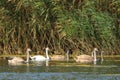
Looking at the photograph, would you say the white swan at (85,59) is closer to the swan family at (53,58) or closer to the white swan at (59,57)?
the swan family at (53,58)

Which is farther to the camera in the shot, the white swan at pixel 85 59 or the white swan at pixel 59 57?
the white swan at pixel 59 57

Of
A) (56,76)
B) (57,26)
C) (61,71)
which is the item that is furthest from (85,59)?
(56,76)

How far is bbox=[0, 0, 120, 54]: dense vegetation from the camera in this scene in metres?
32.8

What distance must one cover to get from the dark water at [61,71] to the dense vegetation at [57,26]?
333 centimetres

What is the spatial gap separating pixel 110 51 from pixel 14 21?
192 inches

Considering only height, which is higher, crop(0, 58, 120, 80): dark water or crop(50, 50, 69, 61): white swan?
crop(50, 50, 69, 61): white swan

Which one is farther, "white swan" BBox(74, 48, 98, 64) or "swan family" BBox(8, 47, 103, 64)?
"white swan" BBox(74, 48, 98, 64)

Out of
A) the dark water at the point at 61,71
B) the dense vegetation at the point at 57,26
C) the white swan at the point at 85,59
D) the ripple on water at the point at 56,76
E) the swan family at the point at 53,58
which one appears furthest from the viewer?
the dense vegetation at the point at 57,26

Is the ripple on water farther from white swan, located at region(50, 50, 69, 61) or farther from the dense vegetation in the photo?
the dense vegetation

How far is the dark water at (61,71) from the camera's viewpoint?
77.0 ft

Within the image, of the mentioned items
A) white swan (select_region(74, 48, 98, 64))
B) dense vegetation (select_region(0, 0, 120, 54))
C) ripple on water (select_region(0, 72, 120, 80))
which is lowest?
ripple on water (select_region(0, 72, 120, 80))

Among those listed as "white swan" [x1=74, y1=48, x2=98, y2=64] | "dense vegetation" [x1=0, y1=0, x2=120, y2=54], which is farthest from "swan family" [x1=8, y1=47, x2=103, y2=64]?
"dense vegetation" [x1=0, y1=0, x2=120, y2=54]

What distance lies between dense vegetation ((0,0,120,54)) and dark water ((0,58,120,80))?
10.9ft

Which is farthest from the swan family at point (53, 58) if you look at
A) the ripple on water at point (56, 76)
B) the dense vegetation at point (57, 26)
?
the ripple on water at point (56, 76)
